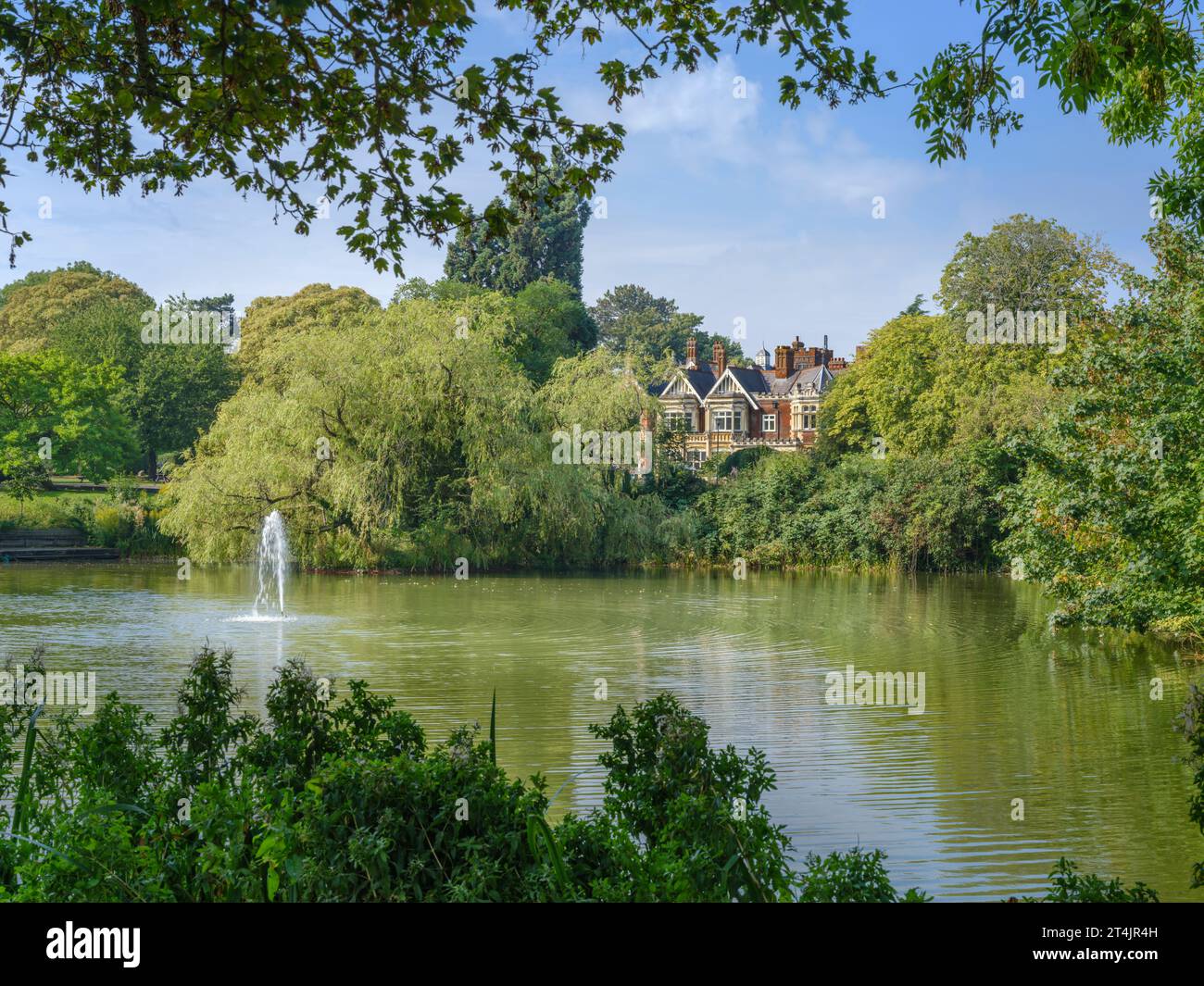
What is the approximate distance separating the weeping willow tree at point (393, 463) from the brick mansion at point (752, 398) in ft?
112

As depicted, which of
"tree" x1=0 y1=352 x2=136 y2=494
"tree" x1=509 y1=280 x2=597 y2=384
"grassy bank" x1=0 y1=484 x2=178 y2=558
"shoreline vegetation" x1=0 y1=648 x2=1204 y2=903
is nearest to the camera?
"shoreline vegetation" x1=0 y1=648 x2=1204 y2=903

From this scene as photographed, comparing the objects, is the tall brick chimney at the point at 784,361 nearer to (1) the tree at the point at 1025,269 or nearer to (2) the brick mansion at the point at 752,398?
(2) the brick mansion at the point at 752,398

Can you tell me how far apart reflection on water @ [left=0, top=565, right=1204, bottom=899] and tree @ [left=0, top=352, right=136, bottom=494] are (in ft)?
42.1

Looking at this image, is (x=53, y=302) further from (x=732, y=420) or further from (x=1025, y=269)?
(x=1025, y=269)

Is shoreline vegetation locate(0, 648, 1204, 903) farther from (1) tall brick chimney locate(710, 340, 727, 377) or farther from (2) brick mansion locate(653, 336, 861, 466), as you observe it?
(1) tall brick chimney locate(710, 340, 727, 377)

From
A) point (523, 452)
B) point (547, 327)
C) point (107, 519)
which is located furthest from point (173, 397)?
point (523, 452)

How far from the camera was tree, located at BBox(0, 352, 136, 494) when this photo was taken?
39.9 metres

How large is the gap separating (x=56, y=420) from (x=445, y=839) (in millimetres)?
42249

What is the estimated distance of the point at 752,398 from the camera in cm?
6956

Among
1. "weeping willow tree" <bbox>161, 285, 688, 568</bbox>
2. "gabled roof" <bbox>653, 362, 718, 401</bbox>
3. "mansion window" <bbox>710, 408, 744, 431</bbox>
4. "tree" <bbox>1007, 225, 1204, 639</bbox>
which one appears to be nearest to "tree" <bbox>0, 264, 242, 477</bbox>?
"weeping willow tree" <bbox>161, 285, 688, 568</bbox>

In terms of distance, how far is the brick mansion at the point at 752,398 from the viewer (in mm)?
67938

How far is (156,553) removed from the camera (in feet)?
120
